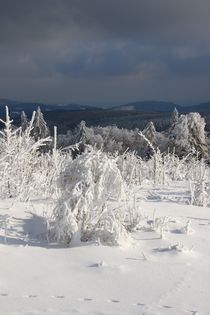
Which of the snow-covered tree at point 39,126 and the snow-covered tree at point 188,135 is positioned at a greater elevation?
the snow-covered tree at point 39,126

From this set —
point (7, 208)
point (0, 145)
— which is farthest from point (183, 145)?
point (7, 208)

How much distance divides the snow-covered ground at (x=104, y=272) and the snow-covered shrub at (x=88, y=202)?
0.17m

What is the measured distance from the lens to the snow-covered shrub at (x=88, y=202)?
5.40m

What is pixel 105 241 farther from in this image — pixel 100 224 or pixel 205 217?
pixel 205 217

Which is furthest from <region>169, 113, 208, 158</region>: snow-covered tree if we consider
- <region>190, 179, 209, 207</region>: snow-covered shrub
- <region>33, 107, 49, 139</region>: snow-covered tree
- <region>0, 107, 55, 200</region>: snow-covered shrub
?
<region>0, 107, 55, 200</region>: snow-covered shrub

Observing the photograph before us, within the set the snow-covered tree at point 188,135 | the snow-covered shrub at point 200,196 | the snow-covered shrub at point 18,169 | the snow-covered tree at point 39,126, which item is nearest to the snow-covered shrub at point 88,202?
the snow-covered shrub at point 18,169

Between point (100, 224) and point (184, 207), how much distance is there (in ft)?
7.68

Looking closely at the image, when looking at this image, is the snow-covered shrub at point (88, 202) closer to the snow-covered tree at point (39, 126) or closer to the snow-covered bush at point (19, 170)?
the snow-covered bush at point (19, 170)

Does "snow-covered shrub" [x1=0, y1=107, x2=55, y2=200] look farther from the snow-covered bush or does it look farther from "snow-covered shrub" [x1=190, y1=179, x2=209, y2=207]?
"snow-covered shrub" [x1=190, y1=179, x2=209, y2=207]

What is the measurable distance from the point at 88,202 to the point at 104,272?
3.33 feet

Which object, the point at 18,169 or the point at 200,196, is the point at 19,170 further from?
the point at 200,196

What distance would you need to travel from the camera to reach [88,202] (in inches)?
219

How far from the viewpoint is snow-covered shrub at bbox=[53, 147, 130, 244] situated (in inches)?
213

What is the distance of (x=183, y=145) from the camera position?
1555 inches
